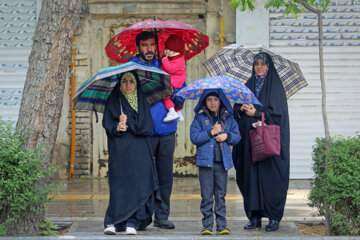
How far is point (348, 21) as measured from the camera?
11.2 metres

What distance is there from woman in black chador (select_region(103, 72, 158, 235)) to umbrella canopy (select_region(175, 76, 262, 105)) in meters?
0.50

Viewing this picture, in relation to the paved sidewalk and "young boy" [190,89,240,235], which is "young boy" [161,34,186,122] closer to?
"young boy" [190,89,240,235]

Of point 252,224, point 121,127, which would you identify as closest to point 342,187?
point 252,224

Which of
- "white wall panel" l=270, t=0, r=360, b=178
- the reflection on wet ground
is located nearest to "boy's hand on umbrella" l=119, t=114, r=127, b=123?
the reflection on wet ground

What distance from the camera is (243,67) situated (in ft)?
25.4

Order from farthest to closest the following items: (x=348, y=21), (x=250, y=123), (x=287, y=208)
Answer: (x=348, y=21) → (x=287, y=208) → (x=250, y=123)

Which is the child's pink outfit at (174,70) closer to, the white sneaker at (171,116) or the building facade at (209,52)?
the white sneaker at (171,116)

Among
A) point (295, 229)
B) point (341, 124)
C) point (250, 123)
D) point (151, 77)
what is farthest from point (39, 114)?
point (341, 124)

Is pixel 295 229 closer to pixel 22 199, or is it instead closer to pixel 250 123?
pixel 250 123

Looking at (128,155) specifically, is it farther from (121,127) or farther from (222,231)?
(222,231)

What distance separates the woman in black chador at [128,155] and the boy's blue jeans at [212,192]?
1.84ft

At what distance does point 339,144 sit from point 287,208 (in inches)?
87.4

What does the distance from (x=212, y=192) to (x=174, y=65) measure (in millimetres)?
1457

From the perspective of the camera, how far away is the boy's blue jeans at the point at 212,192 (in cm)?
674
